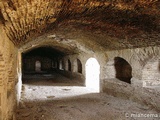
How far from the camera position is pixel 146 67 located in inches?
255

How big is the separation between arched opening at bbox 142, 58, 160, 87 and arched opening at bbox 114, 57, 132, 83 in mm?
2219

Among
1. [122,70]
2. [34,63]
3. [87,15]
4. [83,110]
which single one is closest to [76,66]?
[122,70]

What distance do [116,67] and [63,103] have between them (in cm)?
365

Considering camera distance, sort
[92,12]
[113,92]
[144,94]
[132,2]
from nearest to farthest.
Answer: [132,2] → [92,12] → [144,94] → [113,92]

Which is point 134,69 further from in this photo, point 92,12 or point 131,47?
point 92,12

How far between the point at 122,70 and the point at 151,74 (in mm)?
2641

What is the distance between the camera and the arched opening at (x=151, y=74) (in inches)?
254

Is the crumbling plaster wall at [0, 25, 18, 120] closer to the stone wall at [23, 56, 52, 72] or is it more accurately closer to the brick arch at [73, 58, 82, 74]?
the brick arch at [73, 58, 82, 74]

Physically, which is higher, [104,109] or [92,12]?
[92,12]

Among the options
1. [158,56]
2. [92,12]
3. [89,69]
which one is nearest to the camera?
[92,12]

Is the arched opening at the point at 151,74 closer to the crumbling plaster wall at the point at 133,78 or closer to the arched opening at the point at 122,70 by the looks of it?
the crumbling plaster wall at the point at 133,78

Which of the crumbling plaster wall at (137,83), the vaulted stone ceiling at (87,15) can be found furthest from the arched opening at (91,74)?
the vaulted stone ceiling at (87,15)

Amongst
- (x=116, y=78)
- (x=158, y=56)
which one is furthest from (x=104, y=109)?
(x=116, y=78)

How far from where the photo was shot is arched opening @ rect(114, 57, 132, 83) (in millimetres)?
8767
